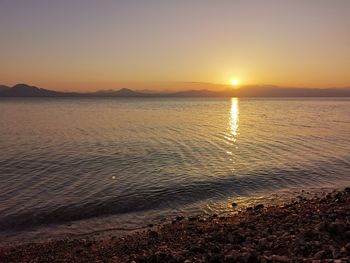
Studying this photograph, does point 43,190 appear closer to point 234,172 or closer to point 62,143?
point 234,172

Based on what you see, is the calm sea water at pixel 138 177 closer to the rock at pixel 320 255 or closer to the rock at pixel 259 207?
the rock at pixel 259 207

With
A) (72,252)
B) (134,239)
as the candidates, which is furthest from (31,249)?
(134,239)

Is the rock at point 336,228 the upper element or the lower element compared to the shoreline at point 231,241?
upper

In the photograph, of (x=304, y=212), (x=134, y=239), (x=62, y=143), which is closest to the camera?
(x=134, y=239)

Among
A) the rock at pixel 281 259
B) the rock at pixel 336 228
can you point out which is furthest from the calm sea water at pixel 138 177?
the rock at pixel 281 259

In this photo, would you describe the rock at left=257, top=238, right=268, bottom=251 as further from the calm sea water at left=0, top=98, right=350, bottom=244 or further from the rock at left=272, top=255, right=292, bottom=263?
the calm sea water at left=0, top=98, right=350, bottom=244

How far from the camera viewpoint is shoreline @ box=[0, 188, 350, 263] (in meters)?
9.24

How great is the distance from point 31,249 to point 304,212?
405 inches

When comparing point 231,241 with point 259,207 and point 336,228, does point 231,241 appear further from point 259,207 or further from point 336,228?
point 259,207

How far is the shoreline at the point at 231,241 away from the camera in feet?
30.3

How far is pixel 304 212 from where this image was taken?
46.7 ft

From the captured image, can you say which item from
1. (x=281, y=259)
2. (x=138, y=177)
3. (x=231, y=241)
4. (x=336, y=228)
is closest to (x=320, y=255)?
(x=281, y=259)

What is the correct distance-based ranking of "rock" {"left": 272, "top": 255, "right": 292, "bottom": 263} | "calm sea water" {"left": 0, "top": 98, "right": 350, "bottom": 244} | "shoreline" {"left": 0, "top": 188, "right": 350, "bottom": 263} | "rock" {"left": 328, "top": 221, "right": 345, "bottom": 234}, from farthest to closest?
"calm sea water" {"left": 0, "top": 98, "right": 350, "bottom": 244}, "rock" {"left": 328, "top": 221, "right": 345, "bottom": 234}, "shoreline" {"left": 0, "top": 188, "right": 350, "bottom": 263}, "rock" {"left": 272, "top": 255, "right": 292, "bottom": 263}

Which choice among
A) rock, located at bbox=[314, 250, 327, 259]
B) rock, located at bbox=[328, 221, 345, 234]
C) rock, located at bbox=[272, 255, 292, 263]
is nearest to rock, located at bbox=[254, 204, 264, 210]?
rock, located at bbox=[328, 221, 345, 234]
